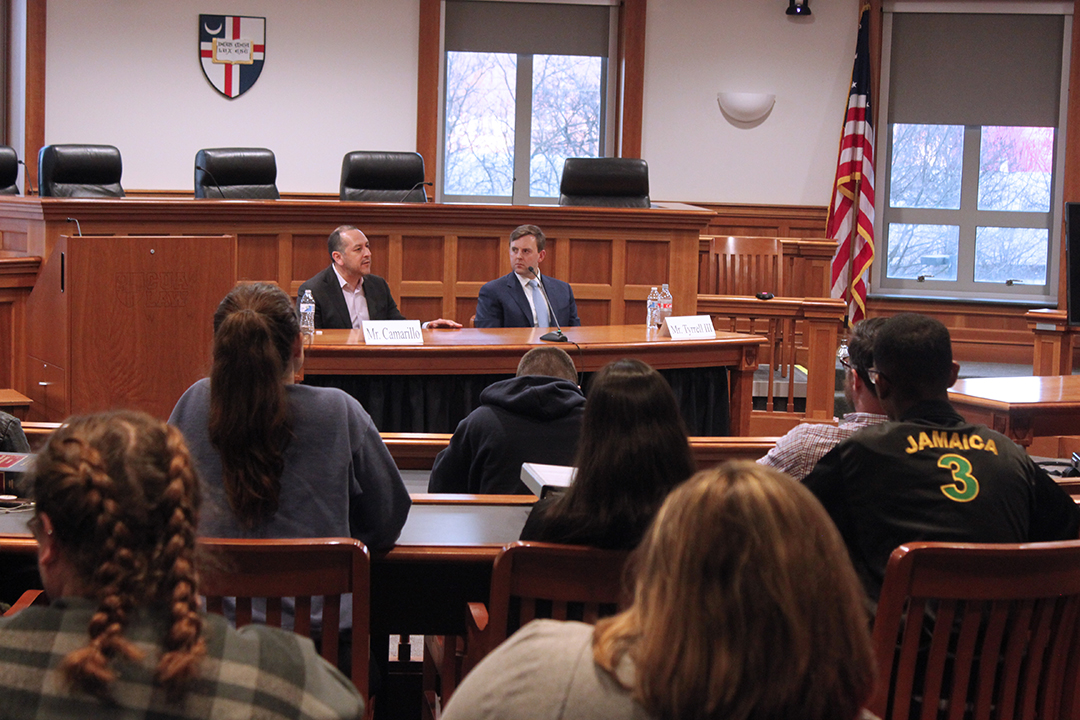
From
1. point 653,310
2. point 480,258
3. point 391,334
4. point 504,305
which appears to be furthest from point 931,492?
point 480,258

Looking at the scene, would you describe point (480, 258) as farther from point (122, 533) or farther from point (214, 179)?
point (122, 533)

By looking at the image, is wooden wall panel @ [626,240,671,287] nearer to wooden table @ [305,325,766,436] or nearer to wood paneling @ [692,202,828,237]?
wooden table @ [305,325,766,436]

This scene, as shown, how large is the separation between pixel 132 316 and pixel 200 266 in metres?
0.27

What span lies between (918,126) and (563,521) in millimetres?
8005

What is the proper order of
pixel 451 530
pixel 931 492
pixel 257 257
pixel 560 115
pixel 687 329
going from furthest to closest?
1. pixel 560 115
2. pixel 257 257
3. pixel 687 329
4. pixel 451 530
5. pixel 931 492

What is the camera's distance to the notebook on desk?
189 cm

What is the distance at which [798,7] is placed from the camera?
8500 mm

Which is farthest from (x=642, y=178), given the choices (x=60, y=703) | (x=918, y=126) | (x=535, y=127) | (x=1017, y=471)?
(x=60, y=703)

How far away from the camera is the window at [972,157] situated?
27.8 ft

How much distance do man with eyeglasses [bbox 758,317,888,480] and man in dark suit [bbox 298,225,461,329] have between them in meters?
2.95

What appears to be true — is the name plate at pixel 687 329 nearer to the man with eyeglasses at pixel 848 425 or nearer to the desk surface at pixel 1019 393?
the desk surface at pixel 1019 393

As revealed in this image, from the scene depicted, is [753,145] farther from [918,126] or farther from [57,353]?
[57,353]

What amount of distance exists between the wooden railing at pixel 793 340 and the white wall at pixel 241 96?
11.6 feet

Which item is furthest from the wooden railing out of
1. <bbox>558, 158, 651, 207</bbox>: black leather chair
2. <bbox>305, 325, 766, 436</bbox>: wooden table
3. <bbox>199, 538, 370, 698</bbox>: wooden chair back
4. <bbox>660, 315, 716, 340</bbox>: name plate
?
<bbox>199, 538, 370, 698</bbox>: wooden chair back
